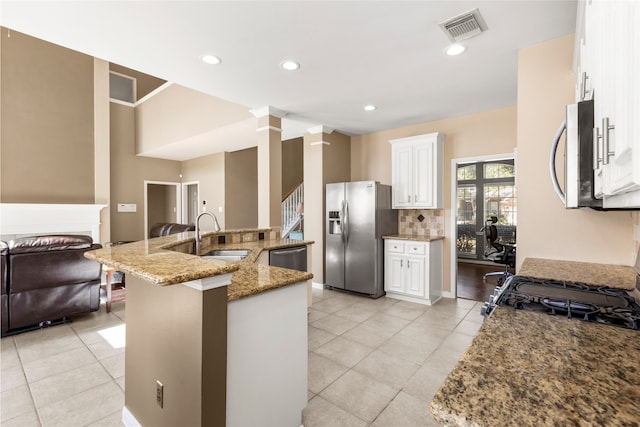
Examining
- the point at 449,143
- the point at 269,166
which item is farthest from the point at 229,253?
the point at 449,143

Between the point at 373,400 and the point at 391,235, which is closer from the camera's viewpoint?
the point at 373,400

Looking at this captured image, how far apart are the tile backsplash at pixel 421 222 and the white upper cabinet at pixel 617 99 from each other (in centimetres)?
368

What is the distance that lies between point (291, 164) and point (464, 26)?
606 centimetres

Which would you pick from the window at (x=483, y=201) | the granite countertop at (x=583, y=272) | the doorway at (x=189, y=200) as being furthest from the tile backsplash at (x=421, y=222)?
the doorway at (x=189, y=200)

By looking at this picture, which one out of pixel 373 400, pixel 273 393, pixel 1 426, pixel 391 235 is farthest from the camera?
pixel 391 235

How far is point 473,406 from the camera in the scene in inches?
23.2

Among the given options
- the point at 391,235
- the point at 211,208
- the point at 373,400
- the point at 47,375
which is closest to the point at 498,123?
the point at 391,235

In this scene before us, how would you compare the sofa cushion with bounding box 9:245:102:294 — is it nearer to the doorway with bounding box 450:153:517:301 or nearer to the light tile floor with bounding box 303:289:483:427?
the light tile floor with bounding box 303:289:483:427

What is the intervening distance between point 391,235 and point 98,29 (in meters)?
4.12

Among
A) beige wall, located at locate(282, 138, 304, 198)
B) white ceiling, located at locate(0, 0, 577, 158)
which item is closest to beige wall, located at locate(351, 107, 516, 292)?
white ceiling, located at locate(0, 0, 577, 158)

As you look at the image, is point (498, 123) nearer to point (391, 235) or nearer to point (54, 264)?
point (391, 235)

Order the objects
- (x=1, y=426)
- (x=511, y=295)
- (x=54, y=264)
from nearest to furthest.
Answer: (x=511, y=295), (x=1, y=426), (x=54, y=264)

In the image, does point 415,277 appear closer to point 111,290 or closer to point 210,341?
point 210,341

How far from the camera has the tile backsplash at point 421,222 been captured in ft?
14.8
